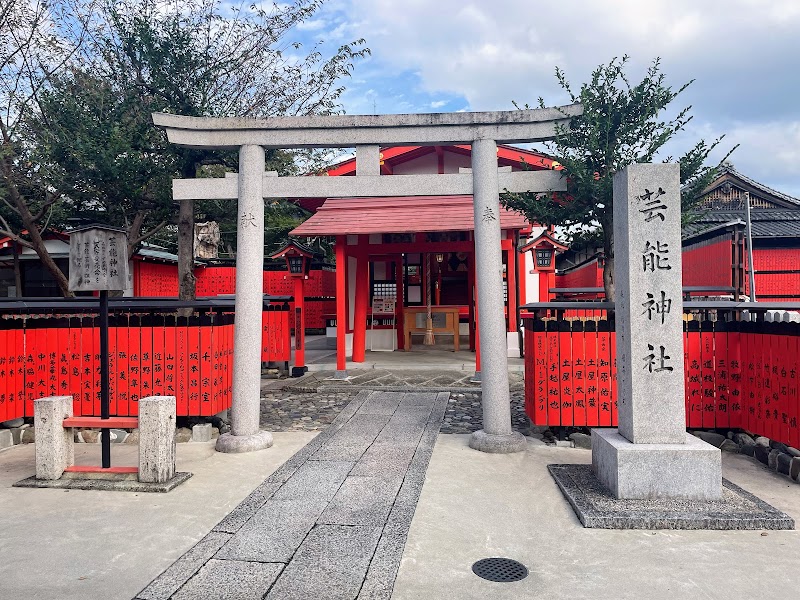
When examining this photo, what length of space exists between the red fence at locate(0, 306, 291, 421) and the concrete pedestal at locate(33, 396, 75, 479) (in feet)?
5.40

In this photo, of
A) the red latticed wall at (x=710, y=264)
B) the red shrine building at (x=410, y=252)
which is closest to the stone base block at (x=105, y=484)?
the red shrine building at (x=410, y=252)

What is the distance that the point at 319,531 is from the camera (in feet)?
13.7

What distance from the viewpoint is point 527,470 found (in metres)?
5.71

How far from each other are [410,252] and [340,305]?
2.57 metres

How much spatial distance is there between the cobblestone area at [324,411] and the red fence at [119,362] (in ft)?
3.48

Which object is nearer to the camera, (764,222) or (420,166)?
(420,166)

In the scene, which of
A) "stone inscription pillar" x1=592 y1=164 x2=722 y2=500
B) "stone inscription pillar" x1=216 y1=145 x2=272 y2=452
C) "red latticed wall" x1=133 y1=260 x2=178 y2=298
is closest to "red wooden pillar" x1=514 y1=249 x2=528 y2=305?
"stone inscription pillar" x1=216 y1=145 x2=272 y2=452

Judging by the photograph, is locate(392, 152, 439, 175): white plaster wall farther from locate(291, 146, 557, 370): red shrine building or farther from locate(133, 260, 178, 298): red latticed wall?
locate(133, 260, 178, 298): red latticed wall

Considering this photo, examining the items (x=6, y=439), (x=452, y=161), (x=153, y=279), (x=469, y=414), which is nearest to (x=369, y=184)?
(x=469, y=414)

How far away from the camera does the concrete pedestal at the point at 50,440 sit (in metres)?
5.40

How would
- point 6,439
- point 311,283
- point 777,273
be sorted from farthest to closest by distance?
point 311,283 → point 777,273 → point 6,439

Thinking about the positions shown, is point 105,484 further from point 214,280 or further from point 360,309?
point 214,280

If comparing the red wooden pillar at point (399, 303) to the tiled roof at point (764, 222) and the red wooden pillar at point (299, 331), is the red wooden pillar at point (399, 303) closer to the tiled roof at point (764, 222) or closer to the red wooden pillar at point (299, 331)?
the red wooden pillar at point (299, 331)

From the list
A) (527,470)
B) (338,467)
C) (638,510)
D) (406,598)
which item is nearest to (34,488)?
(338,467)
